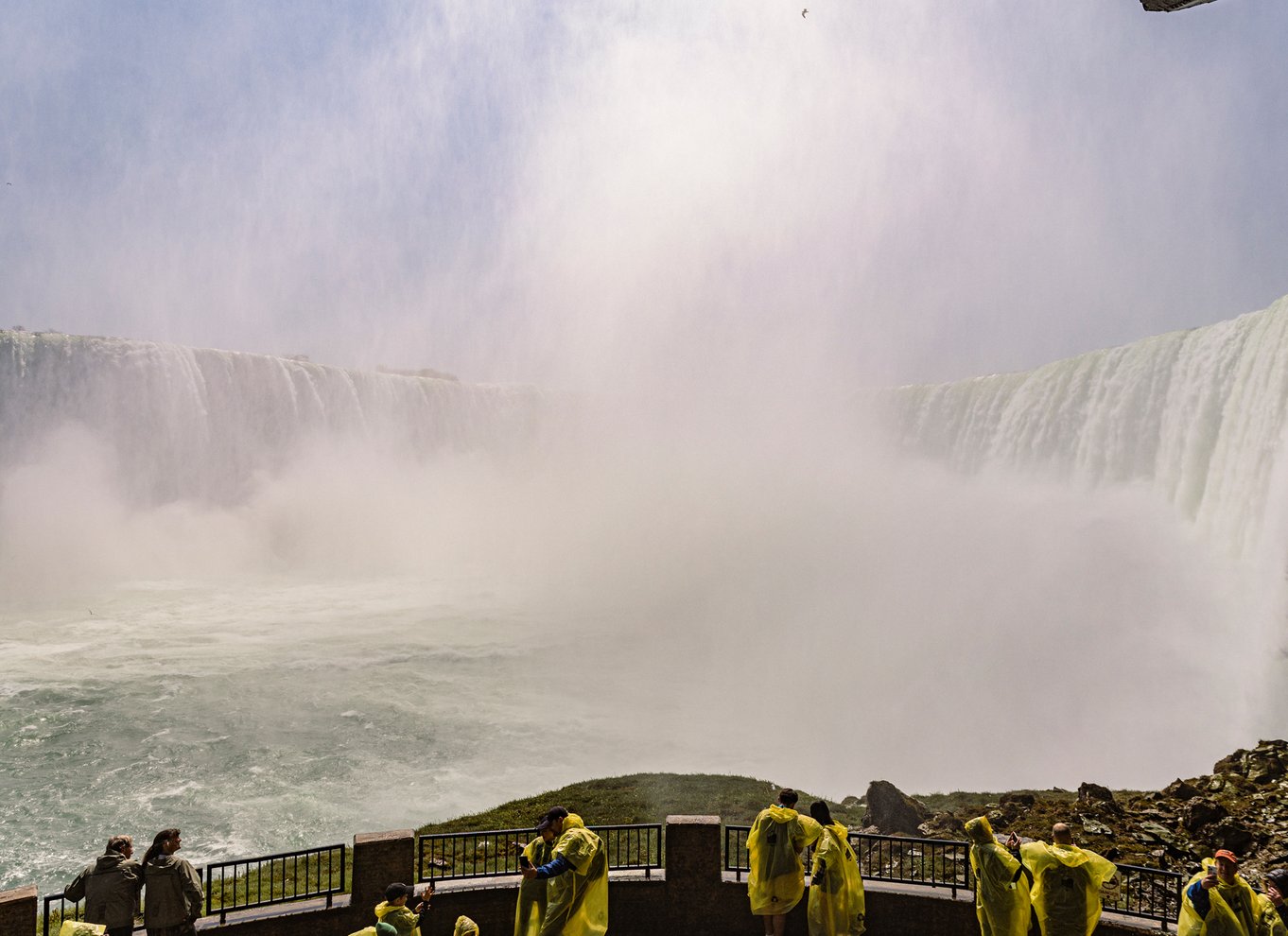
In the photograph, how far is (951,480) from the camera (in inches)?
1906

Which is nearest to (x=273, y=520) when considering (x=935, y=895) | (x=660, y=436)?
(x=660, y=436)

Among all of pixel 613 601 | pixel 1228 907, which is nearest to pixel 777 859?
pixel 1228 907

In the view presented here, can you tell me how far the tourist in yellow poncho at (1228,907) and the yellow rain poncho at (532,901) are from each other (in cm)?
471

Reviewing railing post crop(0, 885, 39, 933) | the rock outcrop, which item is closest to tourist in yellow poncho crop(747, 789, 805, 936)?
railing post crop(0, 885, 39, 933)

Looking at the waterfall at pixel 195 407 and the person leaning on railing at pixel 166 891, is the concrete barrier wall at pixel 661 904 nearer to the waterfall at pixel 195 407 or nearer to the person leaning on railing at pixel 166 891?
the person leaning on railing at pixel 166 891

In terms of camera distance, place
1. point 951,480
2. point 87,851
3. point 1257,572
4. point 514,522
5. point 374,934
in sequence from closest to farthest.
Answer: point 374,934, point 87,851, point 1257,572, point 951,480, point 514,522

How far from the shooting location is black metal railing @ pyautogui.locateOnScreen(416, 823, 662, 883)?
31.3 feet

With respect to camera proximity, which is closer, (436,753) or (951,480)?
(436,753)

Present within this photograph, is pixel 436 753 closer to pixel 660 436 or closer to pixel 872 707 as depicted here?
pixel 872 707

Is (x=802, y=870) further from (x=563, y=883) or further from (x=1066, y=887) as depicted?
(x=563, y=883)

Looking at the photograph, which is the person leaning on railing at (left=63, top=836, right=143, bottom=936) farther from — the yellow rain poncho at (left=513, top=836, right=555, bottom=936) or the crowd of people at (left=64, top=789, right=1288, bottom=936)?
the yellow rain poncho at (left=513, top=836, right=555, bottom=936)

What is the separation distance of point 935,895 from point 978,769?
1579cm

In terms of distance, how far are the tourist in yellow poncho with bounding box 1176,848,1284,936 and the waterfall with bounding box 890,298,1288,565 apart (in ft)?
72.6

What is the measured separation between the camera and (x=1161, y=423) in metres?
35.9
